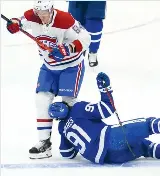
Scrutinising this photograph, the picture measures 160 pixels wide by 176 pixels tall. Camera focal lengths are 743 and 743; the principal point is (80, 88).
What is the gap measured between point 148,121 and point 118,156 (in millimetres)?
189

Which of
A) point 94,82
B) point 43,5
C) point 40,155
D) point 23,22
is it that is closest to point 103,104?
point 40,155

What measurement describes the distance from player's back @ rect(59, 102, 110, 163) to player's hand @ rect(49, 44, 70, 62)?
250mm

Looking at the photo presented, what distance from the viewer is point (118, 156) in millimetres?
3033

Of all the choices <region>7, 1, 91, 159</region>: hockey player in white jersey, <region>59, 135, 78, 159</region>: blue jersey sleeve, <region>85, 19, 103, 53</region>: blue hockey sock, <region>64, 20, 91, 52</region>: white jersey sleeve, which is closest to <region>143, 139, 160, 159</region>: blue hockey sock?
<region>59, 135, 78, 159</region>: blue jersey sleeve

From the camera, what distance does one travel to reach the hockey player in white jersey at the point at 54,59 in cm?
324

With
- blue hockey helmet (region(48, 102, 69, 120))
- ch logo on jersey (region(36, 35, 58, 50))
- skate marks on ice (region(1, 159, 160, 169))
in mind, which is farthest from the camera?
ch logo on jersey (region(36, 35, 58, 50))

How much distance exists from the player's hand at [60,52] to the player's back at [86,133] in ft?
0.82

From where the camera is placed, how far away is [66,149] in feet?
10.4

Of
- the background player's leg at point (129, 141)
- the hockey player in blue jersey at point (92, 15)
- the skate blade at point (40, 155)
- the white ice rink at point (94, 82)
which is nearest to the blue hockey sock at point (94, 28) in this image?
the hockey player in blue jersey at point (92, 15)

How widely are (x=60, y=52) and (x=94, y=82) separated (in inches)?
58.1

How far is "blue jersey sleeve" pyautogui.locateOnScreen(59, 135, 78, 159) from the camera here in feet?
10.4

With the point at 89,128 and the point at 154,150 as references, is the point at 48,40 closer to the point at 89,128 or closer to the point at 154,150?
the point at 89,128

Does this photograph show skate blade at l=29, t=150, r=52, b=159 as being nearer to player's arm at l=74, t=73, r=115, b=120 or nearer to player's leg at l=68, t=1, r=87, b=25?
player's arm at l=74, t=73, r=115, b=120

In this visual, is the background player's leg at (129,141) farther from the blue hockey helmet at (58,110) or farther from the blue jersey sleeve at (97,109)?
the blue hockey helmet at (58,110)
